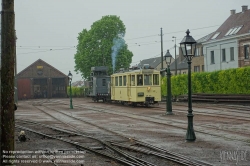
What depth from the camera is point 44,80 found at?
70.6 metres

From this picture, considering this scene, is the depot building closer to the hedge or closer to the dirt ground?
the hedge

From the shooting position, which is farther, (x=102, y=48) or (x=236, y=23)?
(x=102, y=48)

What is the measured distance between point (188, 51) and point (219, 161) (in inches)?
177

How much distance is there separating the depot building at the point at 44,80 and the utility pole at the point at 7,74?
209 feet

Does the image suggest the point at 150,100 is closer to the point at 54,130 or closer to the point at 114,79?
the point at 114,79

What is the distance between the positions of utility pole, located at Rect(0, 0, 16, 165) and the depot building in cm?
6384

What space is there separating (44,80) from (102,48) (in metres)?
19.4

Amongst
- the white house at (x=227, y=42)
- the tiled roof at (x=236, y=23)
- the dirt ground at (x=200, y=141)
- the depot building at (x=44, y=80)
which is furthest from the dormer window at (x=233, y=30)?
the depot building at (x=44, y=80)

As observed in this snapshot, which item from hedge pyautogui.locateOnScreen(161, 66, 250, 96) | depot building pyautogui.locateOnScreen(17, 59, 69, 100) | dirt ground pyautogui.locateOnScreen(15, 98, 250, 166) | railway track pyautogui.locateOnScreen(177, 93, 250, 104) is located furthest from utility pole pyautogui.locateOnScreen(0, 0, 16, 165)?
depot building pyautogui.locateOnScreen(17, 59, 69, 100)

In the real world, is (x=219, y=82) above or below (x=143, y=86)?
above

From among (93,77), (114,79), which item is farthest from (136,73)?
(93,77)

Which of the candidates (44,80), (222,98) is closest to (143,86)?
(222,98)

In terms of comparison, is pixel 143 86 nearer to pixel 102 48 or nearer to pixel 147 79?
pixel 147 79

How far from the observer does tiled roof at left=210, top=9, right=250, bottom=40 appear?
137 ft
